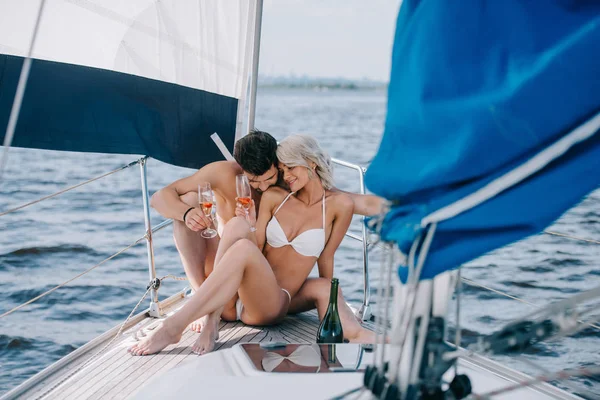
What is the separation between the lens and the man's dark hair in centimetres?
260

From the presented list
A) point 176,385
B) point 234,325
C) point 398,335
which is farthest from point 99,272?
point 398,335

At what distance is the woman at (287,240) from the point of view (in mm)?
2506

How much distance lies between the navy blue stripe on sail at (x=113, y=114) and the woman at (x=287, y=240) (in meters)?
0.49

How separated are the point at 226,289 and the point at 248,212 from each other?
0.36 metres

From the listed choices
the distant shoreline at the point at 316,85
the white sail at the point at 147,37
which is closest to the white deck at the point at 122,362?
the white sail at the point at 147,37

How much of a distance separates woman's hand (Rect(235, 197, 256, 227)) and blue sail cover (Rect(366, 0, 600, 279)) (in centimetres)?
161

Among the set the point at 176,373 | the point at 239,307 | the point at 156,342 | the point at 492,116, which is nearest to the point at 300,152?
the point at 239,307

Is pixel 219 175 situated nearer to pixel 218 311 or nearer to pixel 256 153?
pixel 256 153

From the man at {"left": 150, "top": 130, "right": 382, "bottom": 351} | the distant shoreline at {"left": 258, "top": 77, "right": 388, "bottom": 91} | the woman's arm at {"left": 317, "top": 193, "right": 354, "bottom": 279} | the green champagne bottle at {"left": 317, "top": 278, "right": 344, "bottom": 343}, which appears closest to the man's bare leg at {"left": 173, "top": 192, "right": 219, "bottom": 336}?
the man at {"left": 150, "top": 130, "right": 382, "bottom": 351}

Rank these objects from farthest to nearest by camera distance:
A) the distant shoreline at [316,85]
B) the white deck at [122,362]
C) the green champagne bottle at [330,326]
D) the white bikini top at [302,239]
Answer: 1. the distant shoreline at [316,85]
2. the white bikini top at [302,239]
3. the green champagne bottle at [330,326]
4. the white deck at [122,362]

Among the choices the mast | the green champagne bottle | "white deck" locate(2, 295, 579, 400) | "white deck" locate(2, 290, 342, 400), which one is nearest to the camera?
"white deck" locate(2, 295, 579, 400)

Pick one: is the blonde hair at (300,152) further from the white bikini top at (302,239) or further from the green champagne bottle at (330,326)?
the green champagne bottle at (330,326)

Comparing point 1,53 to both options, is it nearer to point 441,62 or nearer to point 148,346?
point 148,346

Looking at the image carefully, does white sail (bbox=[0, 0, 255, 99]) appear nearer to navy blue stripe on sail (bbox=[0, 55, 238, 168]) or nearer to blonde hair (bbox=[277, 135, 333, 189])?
navy blue stripe on sail (bbox=[0, 55, 238, 168])
